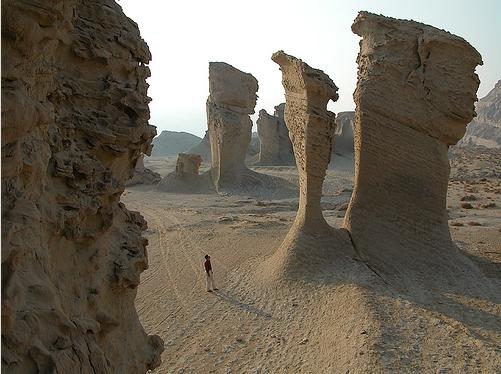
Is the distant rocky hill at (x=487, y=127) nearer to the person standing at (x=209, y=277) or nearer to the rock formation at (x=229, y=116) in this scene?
the rock formation at (x=229, y=116)

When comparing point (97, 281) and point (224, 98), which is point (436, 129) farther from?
point (224, 98)

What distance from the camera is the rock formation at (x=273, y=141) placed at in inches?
1337

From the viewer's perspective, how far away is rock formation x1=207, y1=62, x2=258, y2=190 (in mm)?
23844

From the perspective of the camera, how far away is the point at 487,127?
226 ft

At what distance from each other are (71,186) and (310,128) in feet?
19.4

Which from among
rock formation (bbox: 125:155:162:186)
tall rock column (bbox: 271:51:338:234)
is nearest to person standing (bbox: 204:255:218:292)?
tall rock column (bbox: 271:51:338:234)

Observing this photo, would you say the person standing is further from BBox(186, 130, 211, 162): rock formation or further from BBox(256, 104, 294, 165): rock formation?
BBox(186, 130, 211, 162): rock formation

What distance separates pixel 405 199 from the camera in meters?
9.47

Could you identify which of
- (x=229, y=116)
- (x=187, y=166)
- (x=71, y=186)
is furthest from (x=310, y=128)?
(x=187, y=166)

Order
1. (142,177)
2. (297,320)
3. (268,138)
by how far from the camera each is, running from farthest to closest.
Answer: (268,138) → (142,177) → (297,320)

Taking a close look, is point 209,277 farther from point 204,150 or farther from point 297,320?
point 204,150

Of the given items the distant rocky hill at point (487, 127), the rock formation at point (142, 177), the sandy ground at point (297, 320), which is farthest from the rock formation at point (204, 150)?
the distant rocky hill at point (487, 127)

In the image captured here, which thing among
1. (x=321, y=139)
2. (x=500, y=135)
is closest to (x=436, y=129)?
(x=321, y=139)

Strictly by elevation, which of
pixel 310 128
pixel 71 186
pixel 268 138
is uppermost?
pixel 268 138
